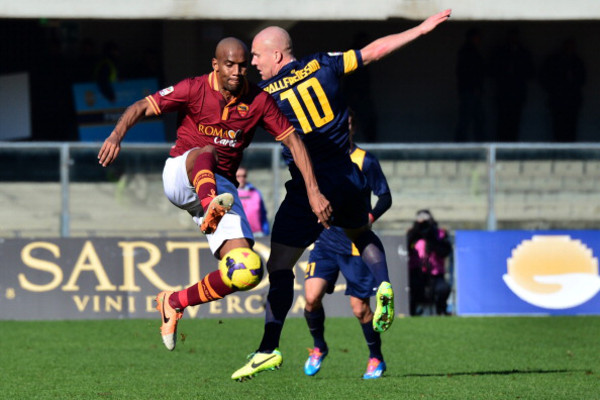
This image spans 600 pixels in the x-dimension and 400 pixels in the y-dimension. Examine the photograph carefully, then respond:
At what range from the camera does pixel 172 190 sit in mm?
7516

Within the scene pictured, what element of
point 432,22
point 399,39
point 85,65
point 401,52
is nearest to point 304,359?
point 399,39

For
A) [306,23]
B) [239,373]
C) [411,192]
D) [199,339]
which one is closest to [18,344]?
[199,339]

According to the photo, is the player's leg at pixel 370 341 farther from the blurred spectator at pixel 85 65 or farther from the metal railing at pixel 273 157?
the blurred spectator at pixel 85 65

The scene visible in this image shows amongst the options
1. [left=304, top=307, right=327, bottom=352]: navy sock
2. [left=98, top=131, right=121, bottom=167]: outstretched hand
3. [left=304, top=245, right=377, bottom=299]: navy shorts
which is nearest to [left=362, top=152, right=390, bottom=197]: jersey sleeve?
[left=304, top=245, right=377, bottom=299]: navy shorts

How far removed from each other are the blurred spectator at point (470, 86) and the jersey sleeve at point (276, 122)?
38.7ft

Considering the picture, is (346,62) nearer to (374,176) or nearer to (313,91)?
(313,91)

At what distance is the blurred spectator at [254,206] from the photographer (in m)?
14.4

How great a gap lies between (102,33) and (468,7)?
6.40 meters

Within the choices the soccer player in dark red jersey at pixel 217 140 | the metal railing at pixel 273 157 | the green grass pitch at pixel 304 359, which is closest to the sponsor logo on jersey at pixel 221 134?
the soccer player in dark red jersey at pixel 217 140

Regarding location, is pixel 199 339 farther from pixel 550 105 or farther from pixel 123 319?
pixel 550 105

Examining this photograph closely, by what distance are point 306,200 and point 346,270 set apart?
157 centimetres

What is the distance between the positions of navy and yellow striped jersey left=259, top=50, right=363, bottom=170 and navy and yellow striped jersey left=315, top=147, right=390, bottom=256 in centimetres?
150

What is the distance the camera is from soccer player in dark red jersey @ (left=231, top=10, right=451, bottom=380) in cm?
800

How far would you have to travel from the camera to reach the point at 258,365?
769 centimetres
